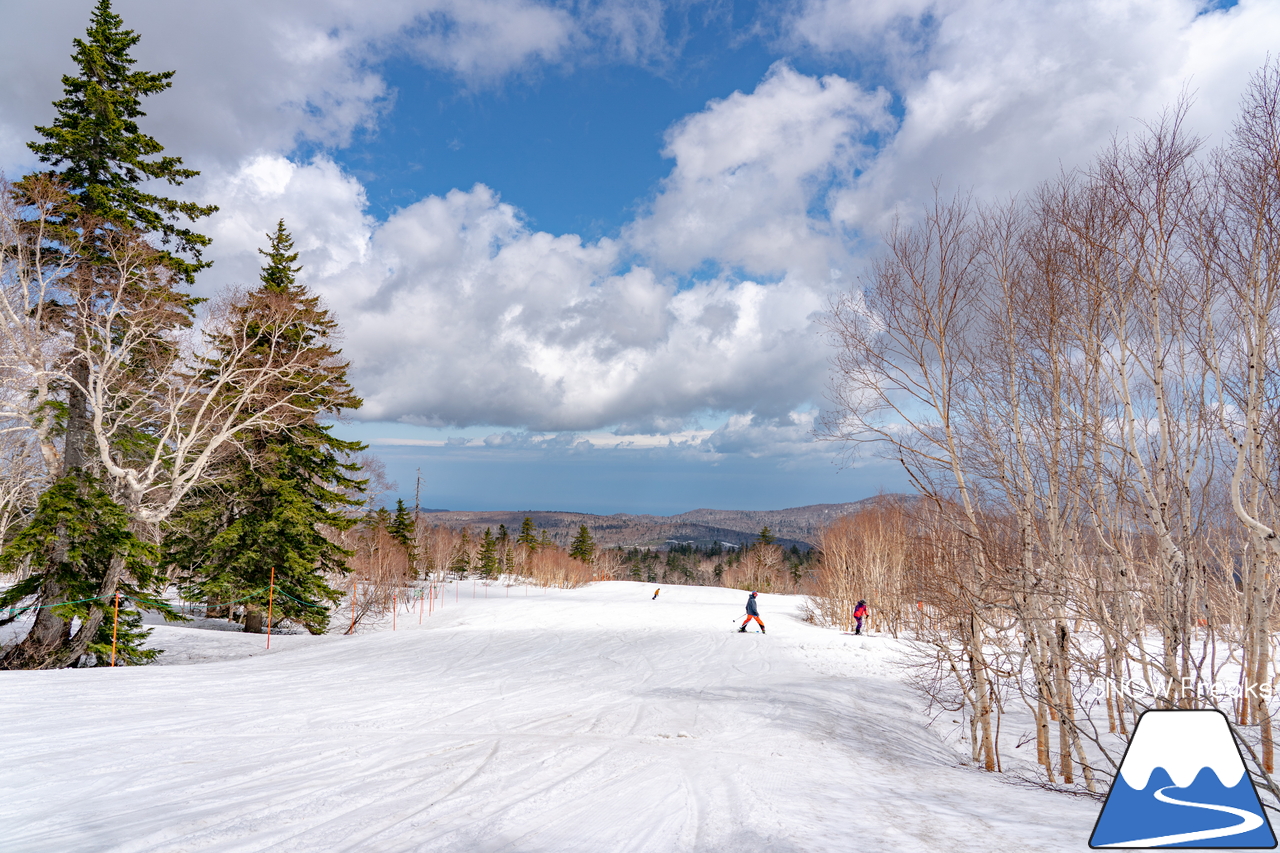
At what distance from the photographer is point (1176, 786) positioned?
2127 millimetres

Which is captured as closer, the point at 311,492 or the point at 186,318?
the point at 186,318

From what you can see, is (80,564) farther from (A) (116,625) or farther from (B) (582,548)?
(B) (582,548)

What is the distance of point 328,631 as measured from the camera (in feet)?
66.7

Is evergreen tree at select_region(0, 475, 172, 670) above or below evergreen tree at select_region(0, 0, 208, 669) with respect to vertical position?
below

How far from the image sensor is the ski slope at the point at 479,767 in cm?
447

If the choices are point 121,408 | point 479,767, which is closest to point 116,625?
point 121,408

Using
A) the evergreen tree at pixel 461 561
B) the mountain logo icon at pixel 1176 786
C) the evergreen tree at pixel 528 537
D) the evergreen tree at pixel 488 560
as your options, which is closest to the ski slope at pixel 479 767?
the mountain logo icon at pixel 1176 786

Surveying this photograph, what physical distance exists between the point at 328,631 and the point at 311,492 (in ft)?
15.7

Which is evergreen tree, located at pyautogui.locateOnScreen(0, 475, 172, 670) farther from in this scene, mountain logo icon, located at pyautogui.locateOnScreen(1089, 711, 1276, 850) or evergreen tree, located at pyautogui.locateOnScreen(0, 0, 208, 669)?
mountain logo icon, located at pyautogui.locateOnScreen(1089, 711, 1276, 850)

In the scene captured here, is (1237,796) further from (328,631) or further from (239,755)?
(328,631)

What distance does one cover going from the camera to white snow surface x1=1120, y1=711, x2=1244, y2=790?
2.10 metres

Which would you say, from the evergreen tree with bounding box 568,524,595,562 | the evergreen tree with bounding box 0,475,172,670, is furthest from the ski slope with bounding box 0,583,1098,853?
the evergreen tree with bounding box 568,524,595,562

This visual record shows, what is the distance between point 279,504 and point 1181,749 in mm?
20951

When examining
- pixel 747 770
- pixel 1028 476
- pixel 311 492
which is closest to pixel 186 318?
pixel 311 492
